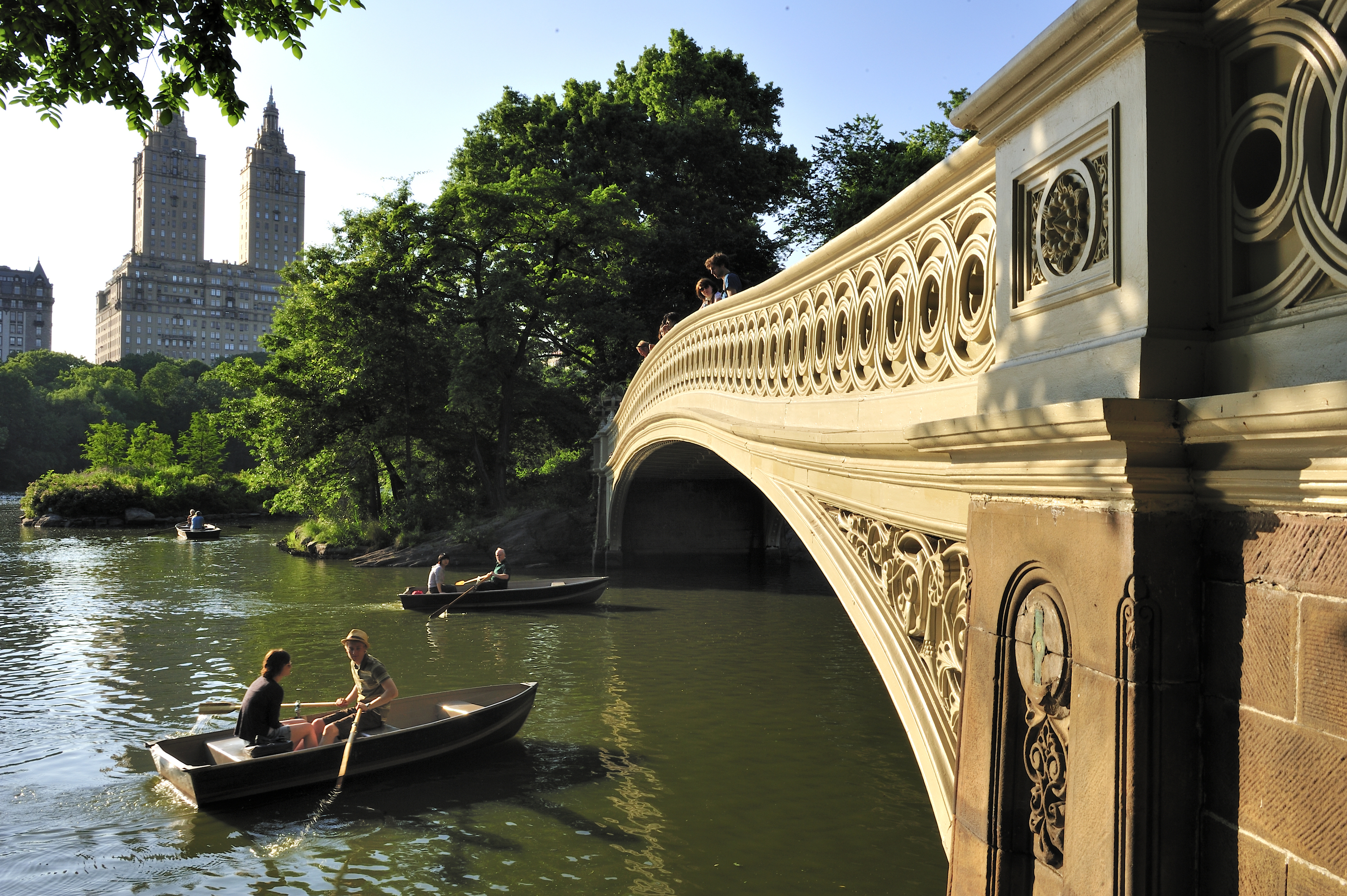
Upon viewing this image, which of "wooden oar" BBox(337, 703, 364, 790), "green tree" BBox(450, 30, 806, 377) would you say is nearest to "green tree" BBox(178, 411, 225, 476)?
"green tree" BBox(450, 30, 806, 377)

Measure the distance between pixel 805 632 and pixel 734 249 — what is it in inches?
595

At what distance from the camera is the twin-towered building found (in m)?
110

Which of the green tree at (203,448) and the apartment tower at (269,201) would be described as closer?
the green tree at (203,448)

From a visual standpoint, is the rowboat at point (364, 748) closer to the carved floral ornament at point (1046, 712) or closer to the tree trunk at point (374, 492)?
the carved floral ornament at point (1046, 712)

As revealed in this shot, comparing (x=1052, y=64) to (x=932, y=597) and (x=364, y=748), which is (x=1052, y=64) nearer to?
(x=932, y=597)

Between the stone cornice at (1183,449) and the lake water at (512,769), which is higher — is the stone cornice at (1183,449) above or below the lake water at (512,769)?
above

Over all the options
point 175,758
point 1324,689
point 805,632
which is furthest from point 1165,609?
point 805,632

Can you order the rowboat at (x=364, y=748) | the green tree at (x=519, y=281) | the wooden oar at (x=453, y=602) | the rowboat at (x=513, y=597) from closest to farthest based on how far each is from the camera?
the rowboat at (x=364, y=748) < the wooden oar at (x=453, y=602) < the rowboat at (x=513, y=597) < the green tree at (x=519, y=281)

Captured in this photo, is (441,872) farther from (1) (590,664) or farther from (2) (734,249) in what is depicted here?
(2) (734,249)

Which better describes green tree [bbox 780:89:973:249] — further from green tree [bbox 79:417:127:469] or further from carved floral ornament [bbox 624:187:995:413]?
green tree [bbox 79:417:127:469]

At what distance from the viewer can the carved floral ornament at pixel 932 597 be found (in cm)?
356

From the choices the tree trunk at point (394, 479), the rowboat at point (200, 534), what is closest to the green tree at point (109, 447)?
the rowboat at point (200, 534)

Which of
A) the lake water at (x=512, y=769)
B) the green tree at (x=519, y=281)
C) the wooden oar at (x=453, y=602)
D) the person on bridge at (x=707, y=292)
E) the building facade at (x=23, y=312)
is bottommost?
the lake water at (x=512, y=769)

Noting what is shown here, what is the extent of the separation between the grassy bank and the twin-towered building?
7445 cm
